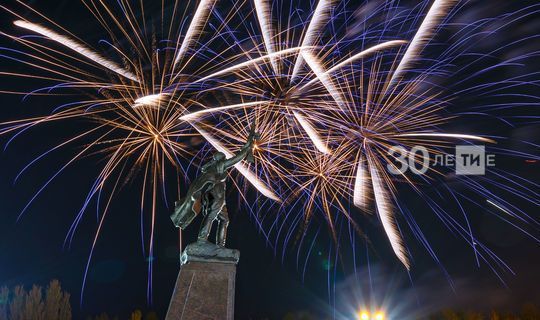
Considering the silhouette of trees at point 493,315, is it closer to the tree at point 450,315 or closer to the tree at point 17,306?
the tree at point 450,315

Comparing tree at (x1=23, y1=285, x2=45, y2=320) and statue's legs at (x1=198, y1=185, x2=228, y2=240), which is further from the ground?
statue's legs at (x1=198, y1=185, x2=228, y2=240)

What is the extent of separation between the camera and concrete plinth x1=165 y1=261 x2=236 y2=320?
930 cm

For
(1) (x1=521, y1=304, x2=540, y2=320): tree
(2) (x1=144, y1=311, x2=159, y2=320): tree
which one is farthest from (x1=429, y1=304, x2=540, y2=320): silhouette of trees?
(2) (x1=144, y1=311, x2=159, y2=320): tree

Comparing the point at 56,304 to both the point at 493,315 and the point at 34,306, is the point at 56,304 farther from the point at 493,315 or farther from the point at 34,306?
the point at 493,315

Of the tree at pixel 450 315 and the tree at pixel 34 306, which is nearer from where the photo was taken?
the tree at pixel 34 306

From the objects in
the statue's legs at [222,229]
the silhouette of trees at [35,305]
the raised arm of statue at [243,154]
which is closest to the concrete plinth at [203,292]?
the statue's legs at [222,229]

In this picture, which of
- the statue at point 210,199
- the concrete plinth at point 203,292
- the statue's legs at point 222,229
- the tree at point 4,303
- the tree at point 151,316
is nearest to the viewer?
the concrete plinth at point 203,292

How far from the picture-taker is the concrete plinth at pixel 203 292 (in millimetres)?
9297

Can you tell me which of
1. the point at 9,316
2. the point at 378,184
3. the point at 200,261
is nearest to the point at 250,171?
the point at 378,184

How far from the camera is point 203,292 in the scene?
9547 millimetres

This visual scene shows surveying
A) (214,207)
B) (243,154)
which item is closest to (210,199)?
(214,207)

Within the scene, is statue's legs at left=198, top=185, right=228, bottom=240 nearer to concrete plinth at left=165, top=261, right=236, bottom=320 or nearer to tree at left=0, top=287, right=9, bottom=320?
concrete plinth at left=165, top=261, right=236, bottom=320

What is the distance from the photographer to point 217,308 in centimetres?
942

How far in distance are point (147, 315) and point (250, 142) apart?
48451 mm
